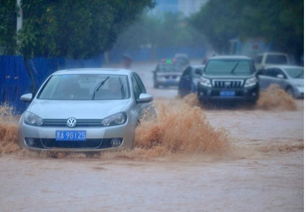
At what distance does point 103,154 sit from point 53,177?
5.58 feet

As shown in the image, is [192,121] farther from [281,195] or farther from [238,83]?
[238,83]

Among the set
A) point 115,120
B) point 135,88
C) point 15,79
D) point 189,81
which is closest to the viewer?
point 115,120

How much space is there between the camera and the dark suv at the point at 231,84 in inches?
915

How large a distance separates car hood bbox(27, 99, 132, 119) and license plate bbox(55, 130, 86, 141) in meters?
0.26

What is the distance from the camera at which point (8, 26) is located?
20.4 meters

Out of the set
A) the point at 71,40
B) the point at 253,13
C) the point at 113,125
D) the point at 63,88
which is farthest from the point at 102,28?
the point at 253,13

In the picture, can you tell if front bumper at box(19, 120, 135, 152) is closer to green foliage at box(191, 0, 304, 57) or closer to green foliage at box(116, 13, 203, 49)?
green foliage at box(191, 0, 304, 57)

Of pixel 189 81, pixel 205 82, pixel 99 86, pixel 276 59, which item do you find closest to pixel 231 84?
pixel 205 82

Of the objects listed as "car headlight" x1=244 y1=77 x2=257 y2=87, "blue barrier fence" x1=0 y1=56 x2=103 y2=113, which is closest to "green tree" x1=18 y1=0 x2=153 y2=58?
"blue barrier fence" x1=0 y1=56 x2=103 y2=113

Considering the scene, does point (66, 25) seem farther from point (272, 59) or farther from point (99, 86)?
point (272, 59)

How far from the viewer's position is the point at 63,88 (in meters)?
12.5

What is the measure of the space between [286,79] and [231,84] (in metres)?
6.67

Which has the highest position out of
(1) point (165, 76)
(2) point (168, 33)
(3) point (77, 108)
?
(3) point (77, 108)

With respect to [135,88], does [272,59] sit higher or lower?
lower
